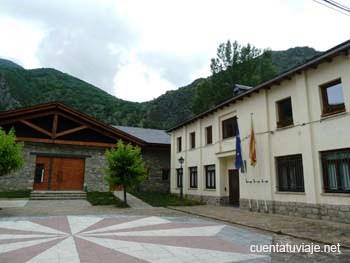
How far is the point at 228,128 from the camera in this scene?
16828 mm

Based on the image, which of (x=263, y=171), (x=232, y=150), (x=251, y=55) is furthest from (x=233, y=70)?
(x=263, y=171)

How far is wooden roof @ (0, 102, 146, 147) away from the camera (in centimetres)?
1934

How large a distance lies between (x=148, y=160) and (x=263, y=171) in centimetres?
1393

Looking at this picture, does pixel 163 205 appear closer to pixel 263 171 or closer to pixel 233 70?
pixel 263 171

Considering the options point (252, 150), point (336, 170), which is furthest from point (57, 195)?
point (336, 170)

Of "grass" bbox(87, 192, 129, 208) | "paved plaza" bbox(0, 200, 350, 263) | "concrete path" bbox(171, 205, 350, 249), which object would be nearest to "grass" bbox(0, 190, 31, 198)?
"grass" bbox(87, 192, 129, 208)

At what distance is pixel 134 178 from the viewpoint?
15.8 metres

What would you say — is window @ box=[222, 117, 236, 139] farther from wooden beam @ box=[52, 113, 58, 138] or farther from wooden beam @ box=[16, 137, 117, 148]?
wooden beam @ box=[52, 113, 58, 138]

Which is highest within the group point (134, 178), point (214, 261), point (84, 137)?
point (84, 137)

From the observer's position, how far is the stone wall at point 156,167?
2494cm

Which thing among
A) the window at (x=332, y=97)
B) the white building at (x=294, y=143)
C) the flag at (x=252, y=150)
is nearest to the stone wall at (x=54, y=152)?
the white building at (x=294, y=143)

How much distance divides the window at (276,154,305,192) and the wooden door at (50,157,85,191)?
15.3 m

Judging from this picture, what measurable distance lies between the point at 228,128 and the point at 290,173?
561cm

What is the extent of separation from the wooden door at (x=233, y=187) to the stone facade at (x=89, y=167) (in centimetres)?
1006
